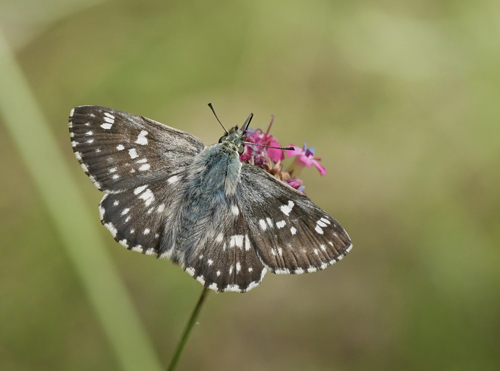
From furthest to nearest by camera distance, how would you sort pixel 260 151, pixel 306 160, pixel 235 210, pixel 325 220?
pixel 260 151 → pixel 306 160 → pixel 235 210 → pixel 325 220

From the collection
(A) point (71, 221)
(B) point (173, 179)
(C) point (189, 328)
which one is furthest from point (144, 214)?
(A) point (71, 221)

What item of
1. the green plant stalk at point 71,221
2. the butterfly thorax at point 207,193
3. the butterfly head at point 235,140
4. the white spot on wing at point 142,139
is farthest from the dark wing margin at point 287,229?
the green plant stalk at point 71,221

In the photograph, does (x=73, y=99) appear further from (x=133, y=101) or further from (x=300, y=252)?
(x=300, y=252)

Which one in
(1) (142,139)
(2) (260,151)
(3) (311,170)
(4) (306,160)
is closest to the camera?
(1) (142,139)

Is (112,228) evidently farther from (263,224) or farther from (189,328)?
(263,224)

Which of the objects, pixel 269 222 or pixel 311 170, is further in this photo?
pixel 311 170

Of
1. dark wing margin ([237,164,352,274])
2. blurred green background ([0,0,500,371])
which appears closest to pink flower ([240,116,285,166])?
dark wing margin ([237,164,352,274])
